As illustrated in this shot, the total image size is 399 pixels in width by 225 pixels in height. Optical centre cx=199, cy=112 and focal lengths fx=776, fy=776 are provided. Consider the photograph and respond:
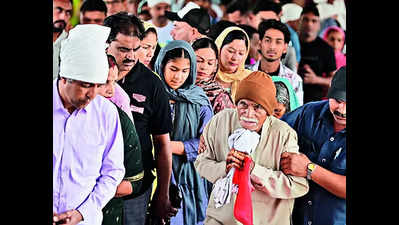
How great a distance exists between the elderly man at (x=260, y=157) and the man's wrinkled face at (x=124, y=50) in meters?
0.58

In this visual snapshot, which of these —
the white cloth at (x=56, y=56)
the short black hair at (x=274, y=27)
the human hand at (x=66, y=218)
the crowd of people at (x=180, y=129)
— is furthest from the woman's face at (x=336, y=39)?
the human hand at (x=66, y=218)

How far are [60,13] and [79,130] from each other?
78cm

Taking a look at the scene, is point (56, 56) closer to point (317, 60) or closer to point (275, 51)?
point (275, 51)

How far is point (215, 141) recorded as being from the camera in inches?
162

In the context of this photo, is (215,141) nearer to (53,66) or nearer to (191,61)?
(191,61)

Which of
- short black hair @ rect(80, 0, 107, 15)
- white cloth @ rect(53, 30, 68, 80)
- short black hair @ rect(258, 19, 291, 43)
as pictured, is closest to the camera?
white cloth @ rect(53, 30, 68, 80)

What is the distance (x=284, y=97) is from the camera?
4355 millimetres

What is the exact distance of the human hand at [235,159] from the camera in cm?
400

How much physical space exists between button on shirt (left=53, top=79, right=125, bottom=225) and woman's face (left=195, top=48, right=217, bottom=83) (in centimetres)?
71

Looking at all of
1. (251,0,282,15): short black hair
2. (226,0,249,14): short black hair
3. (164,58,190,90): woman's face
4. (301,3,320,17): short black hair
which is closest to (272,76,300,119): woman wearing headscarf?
(164,58,190,90): woman's face

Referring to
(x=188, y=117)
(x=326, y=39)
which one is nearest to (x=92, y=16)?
(x=188, y=117)

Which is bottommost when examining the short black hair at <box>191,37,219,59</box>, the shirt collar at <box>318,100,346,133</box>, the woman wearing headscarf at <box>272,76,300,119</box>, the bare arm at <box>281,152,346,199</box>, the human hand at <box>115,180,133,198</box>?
the human hand at <box>115,180,133,198</box>

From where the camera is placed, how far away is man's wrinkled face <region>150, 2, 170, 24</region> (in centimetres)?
458

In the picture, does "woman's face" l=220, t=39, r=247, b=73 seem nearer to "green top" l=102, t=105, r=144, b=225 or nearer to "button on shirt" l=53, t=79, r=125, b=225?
"green top" l=102, t=105, r=144, b=225
